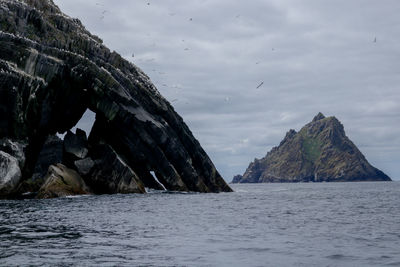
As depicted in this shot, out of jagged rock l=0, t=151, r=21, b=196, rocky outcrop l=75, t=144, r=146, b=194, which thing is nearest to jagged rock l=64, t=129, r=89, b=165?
rocky outcrop l=75, t=144, r=146, b=194

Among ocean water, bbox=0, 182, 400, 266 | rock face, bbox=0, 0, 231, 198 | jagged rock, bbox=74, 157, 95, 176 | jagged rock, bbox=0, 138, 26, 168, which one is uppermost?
rock face, bbox=0, 0, 231, 198

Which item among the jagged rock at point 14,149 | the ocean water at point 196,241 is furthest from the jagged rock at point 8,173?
the ocean water at point 196,241

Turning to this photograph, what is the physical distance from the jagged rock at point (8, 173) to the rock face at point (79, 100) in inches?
145

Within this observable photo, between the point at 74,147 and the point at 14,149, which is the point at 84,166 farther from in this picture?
the point at 14,149

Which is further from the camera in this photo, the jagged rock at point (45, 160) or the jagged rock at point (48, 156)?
the jagged rock at point (48, 156)

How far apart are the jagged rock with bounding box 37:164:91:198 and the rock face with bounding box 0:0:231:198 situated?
512 centimetres

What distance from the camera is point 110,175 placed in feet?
189

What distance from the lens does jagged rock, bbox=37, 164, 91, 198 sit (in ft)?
157

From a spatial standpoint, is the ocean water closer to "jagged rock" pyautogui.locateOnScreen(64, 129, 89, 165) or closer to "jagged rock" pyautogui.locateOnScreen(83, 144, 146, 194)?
"jagged rock" pyautogui.locateOnScreen(83, 144, 146, 194)

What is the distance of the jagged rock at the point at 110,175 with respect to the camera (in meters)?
57.1

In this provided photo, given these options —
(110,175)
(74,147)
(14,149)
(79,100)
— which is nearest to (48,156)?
→ (74,147)

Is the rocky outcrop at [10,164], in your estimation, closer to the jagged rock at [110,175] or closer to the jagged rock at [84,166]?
the jagged rock at [84,166]

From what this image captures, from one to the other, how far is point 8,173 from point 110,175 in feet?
45.9

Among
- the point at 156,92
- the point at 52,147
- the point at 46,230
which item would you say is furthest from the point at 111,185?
the point at 46,230
